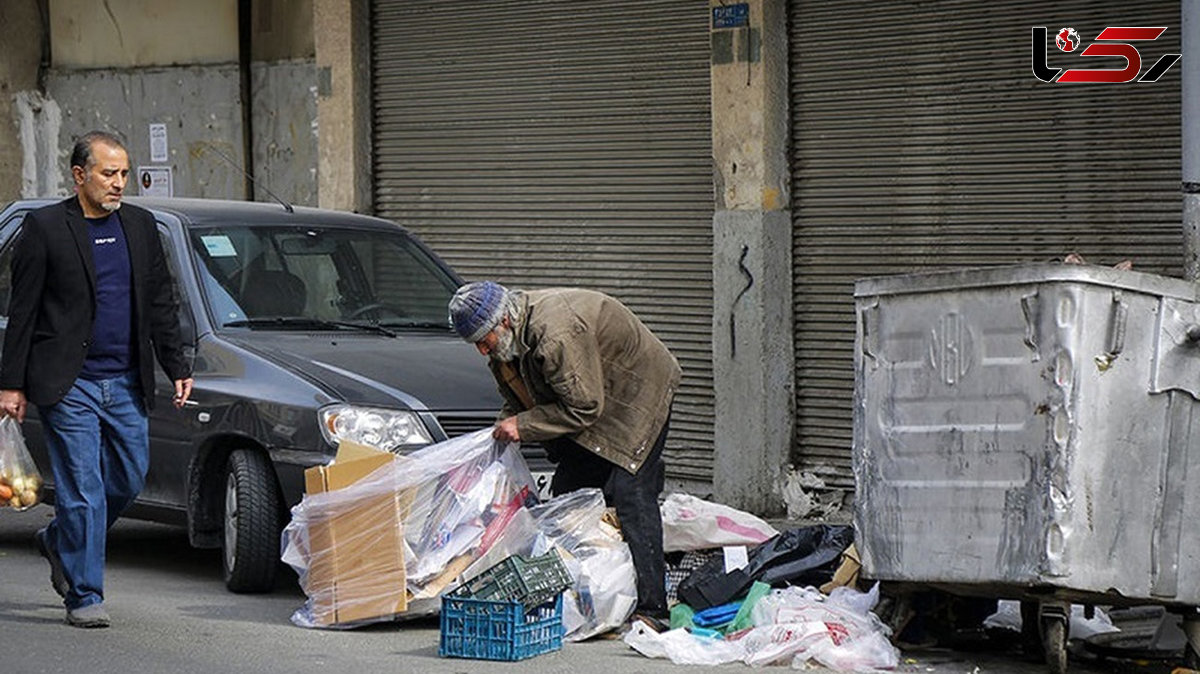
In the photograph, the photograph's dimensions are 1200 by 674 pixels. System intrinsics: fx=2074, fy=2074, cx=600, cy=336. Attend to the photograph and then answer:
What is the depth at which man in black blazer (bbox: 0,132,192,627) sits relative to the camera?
788 cm

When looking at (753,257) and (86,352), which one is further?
(753,257)

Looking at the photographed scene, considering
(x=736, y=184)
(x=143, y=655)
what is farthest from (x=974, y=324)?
(x=736, y=184)

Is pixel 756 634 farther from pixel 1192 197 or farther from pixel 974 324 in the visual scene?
pixel 1192 197

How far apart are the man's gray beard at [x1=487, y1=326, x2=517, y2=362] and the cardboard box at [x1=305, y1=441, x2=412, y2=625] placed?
57 cm

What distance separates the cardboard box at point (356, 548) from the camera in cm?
789

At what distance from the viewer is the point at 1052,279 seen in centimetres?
684

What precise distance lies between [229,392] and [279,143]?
670 centimetres

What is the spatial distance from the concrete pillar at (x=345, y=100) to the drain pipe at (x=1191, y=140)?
7422 millimetres

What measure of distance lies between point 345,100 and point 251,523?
629 cm

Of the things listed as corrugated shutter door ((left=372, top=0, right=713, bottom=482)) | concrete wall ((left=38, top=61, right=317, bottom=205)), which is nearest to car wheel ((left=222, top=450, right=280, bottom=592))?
corrugated shutter door ((left=372, top=0, right=713, bottom=482))

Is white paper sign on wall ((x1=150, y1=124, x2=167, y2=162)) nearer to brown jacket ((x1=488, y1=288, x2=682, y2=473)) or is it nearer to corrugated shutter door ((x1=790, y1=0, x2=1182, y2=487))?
corrugated shutter door ((x1=790, y1=0, x2=1182, y2=487))

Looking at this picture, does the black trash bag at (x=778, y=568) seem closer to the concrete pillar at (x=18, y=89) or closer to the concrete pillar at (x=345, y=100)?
the concrete pillar at (x=345, y=100)

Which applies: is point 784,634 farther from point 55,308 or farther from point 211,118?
point 211,118

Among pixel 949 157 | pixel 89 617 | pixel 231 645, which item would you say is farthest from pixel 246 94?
pixel 231 645
